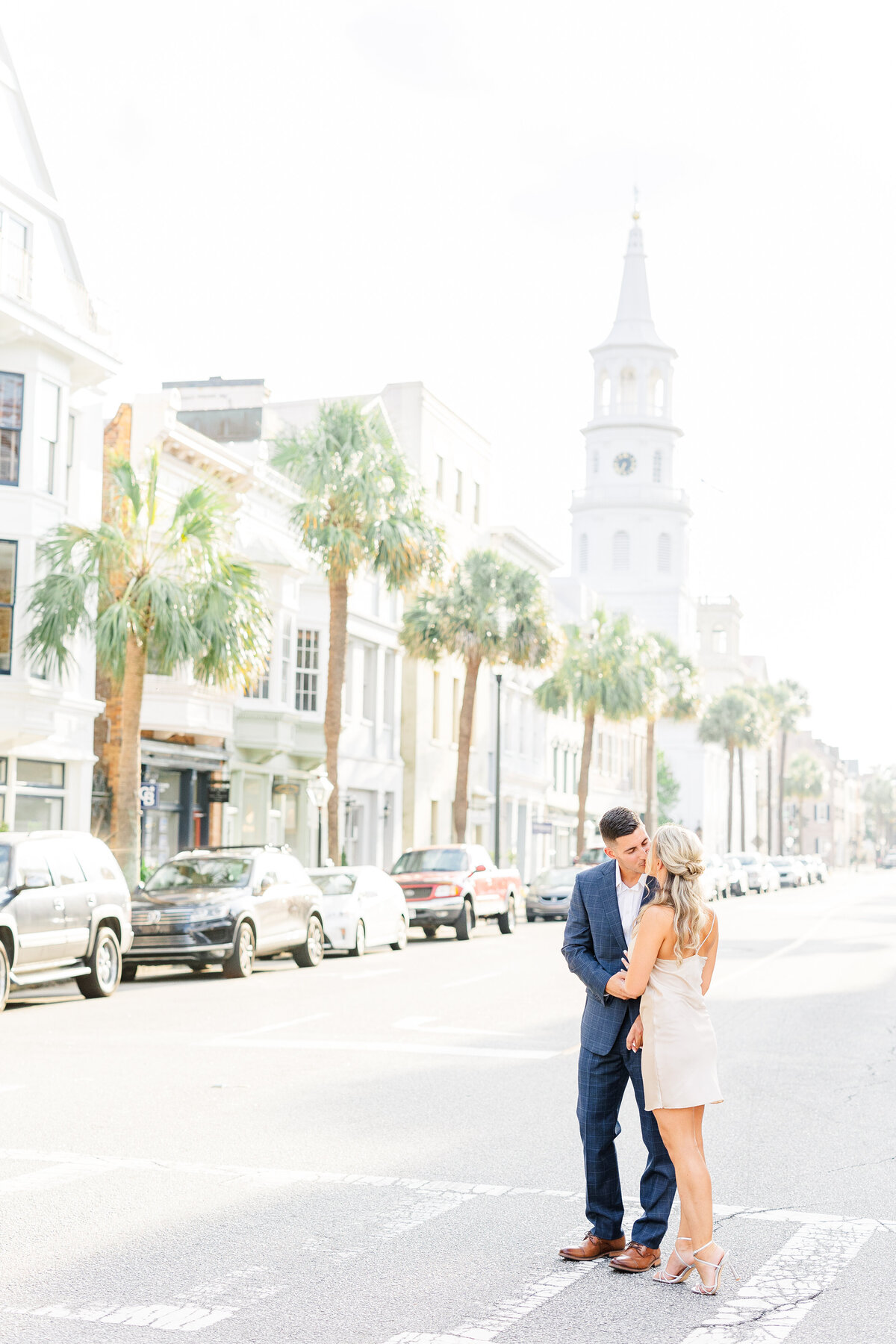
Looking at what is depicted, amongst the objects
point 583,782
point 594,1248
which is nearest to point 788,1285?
point 594,1248

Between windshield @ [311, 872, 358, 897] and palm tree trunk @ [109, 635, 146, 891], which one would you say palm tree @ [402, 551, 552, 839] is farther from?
palm tree trunk @ [109, 635, 146, 891]

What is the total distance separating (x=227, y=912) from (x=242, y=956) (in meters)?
0.64

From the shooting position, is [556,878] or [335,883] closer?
[335,883]

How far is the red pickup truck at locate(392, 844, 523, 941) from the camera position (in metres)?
30.8

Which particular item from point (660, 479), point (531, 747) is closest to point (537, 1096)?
point (531, 747)

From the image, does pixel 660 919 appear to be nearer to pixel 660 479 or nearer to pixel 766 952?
pixel 766 952

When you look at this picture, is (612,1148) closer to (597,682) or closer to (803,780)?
(597,682)

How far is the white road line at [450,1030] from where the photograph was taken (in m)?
14.6

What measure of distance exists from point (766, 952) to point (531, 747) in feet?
125

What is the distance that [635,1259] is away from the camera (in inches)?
247

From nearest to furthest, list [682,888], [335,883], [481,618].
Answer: [682,888], [335,883], [481,618]

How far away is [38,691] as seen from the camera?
2573 cm

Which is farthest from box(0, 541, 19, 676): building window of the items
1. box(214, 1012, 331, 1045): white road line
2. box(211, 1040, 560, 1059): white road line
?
box(211, 1040, 560, 1059): white road line

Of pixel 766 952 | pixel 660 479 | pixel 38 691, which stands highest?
pixel 660 479
